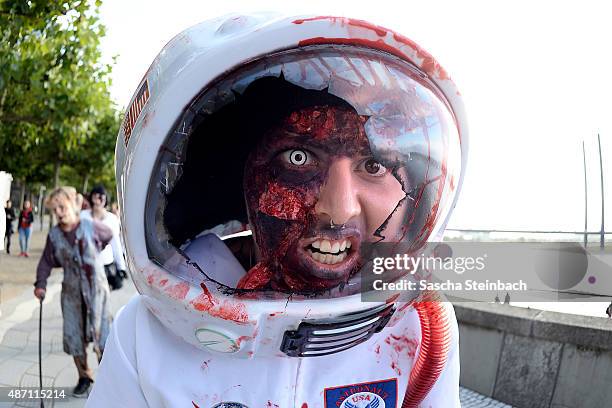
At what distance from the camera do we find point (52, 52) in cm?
660

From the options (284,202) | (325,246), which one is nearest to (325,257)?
(325,246)

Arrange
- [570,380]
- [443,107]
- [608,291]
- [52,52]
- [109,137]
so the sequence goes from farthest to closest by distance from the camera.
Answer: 1. [109,137]
2. [52,52]
3. [608,291]
4. [570,380]
5. [443,107]

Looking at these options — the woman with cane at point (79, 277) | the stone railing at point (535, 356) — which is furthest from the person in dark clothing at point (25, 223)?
the stone railing at point (535, 356)

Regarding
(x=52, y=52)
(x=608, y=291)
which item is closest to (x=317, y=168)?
(x=608, y=291)

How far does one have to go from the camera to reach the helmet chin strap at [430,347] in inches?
47.3

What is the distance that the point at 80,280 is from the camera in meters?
4.28

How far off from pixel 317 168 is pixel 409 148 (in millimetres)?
182

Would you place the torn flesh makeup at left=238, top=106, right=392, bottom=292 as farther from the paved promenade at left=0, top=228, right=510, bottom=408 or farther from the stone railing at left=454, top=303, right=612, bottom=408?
the paved promenade at left=0, top=228, right=510, bottom=408

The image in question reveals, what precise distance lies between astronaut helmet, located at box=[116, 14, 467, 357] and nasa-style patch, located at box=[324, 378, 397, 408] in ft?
0.49

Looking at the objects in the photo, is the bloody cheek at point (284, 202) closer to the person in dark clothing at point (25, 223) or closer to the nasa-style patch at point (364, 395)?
the nasa-style patch at point (364, 395)

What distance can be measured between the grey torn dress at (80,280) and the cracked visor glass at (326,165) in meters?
3.41

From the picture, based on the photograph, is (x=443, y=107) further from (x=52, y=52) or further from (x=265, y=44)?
(x=52, y=52)

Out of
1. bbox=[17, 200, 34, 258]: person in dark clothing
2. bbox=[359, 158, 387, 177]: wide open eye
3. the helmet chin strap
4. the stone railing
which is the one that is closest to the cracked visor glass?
bbox=[359, 158, 387, 177]: wide open eye

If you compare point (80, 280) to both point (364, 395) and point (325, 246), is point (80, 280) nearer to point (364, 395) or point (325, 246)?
point (364, 395)
